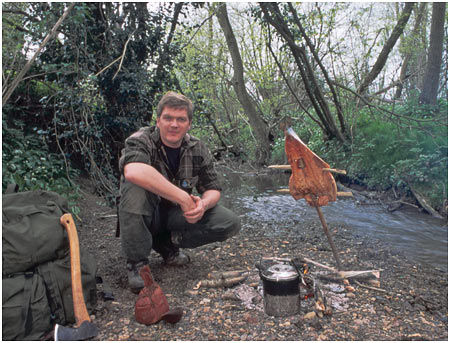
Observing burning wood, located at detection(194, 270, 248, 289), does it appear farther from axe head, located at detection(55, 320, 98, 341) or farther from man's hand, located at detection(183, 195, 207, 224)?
axe head, located at detection(55, 320, 98, 341)

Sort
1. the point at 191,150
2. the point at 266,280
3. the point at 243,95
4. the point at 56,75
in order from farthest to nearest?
the point at 243,95
the point at 56,75
the point at 191,150
the point at 266,280

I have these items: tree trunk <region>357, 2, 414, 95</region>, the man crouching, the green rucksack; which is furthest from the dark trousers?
tree trunk <region>357, 2, 414, 95</region>

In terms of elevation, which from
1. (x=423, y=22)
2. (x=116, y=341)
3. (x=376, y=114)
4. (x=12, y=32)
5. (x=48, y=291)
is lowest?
(x=116, y=341)

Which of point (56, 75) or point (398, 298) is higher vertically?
point (56, 75)

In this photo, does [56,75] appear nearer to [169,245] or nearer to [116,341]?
[169,245]

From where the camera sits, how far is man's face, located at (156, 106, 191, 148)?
9.61 feet

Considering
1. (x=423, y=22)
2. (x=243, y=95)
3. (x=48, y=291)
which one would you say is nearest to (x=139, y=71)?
(x=48, y=291)

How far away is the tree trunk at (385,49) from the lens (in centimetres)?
891

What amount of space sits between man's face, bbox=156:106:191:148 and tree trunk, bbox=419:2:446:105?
25.1ft

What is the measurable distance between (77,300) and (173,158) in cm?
137

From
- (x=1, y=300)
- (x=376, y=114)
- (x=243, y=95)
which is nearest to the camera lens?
(x=1, y=300)

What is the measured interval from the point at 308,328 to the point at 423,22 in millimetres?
12417

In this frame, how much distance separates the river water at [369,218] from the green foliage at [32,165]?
98.6 inches

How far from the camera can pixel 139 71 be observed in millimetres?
5355
